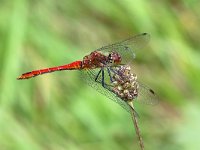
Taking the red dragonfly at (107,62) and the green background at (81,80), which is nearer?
the red dragonfly at (107,62)

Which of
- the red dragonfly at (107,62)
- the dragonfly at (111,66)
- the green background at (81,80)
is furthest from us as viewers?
the green background at (81,80)

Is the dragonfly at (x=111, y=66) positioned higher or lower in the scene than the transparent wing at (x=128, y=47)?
lower

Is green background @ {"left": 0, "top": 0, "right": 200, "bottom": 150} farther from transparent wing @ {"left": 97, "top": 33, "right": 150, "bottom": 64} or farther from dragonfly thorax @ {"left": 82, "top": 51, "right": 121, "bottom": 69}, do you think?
dragonfly thorax @ {"left": 82, "top": 51, "right": 121, "bottom": 69}

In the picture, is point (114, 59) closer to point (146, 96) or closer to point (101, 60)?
point (101, 60)

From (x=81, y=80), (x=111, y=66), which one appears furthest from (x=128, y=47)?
(x=81, y=80)

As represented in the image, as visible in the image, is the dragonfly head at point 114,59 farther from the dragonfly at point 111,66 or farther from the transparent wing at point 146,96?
the transparent wing at point 146,96

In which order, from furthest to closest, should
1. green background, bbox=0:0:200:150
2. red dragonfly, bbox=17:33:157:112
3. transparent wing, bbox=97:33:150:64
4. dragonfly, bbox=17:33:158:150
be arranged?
green background, bbox=0:0:200:150 → transparent wing, bbox=97:33:150:64 → red dragonfly, bbox=17:33:157:112 → dragonfly, bbox=17:33:158:150

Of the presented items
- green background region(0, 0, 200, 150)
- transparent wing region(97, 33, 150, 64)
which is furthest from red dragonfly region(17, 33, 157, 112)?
green background region(0, 0, 200, 150)

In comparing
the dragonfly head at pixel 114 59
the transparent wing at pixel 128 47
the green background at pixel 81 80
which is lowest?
the dragonfly head at pixel 114 59

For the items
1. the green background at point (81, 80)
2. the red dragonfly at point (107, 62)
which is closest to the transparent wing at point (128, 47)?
the red dragonfly at point (107, 62)
